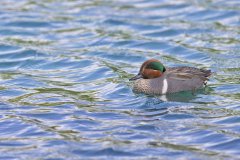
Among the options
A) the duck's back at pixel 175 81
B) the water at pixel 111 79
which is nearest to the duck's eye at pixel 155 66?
the duck's back at pixel 175 81

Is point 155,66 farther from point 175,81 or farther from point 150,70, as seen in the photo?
point 175,81

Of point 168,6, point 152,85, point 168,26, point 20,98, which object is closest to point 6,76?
point 20,98

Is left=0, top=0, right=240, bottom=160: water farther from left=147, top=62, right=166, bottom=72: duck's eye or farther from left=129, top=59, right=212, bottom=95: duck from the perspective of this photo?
left=147, top=62, right=166, bottom=72: duck's eye

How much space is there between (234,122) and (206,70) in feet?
7.77

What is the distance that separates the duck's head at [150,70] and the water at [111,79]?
1.42 feet

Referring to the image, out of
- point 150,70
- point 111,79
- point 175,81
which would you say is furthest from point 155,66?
point 111,79

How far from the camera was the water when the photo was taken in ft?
35.1

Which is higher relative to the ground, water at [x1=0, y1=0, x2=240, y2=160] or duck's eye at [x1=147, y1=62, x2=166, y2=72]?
duck's eye at [x1=147, y1=62, x2=166, y2=72]

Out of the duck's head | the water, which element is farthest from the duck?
the water

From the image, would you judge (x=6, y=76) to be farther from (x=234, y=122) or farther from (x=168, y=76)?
(x=234, y=122)

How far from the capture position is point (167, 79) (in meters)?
13.5

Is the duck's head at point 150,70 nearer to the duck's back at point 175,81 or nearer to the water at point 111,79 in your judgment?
the duck's back at point 175,81

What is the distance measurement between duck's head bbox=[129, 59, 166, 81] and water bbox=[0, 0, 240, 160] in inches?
17.0

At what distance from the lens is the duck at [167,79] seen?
13500 millimetres
